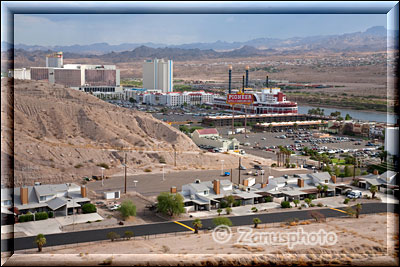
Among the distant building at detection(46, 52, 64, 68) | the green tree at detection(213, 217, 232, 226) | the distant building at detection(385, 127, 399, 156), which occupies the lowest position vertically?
the green tree at detection(213, 217, 232, 226)

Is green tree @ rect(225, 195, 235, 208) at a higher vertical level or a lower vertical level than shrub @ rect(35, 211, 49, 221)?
higher

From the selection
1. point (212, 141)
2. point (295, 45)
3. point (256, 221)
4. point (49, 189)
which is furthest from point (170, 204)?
point (295, 45)

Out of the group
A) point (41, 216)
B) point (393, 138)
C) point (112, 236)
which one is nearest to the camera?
point (112, 236)

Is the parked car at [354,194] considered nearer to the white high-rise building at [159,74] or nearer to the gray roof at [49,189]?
the gray roof at [49,189]

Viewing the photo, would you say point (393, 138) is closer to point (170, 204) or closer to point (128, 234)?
point (170, 204)

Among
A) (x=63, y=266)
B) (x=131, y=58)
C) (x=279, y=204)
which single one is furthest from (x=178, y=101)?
(x=131, y=58)

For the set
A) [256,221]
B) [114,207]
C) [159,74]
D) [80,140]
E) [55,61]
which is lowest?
[114,207]

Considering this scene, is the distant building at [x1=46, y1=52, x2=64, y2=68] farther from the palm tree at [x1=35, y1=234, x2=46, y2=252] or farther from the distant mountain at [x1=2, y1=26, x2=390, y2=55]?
the palm tree at [x1=35, y1=234, x2=46, y2=252]

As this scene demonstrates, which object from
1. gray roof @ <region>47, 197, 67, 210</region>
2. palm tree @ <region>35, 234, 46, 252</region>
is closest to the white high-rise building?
gray roof @ <region>47, 197, 67, 210</region>
